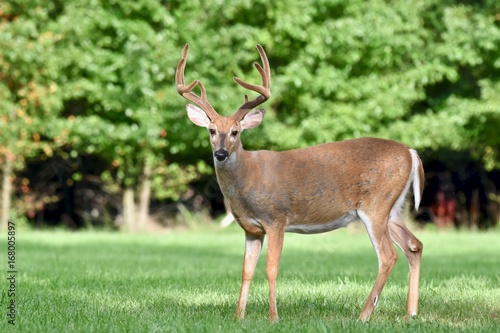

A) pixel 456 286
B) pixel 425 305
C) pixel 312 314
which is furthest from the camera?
pixel 456 286

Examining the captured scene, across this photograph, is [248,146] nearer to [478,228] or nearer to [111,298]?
[478,228]

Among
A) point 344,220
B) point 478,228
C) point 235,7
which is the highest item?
point 235,7

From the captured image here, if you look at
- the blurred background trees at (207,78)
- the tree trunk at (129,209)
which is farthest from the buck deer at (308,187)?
the tree trunk at (129,209)

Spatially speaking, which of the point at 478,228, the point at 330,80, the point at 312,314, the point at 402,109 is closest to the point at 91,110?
the point at 330,80

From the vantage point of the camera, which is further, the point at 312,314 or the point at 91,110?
the point at 91,110

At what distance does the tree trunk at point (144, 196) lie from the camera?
2177 cm

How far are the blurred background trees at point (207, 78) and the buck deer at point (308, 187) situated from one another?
12114mm

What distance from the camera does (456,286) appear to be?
901 centimetres

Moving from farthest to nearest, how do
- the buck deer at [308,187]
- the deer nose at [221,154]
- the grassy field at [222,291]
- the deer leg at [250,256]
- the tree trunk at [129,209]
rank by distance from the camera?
the tree trunk at [129,209] → the deer leg at [250,256] → the buck deer at [308,187] → the deer nose at [221,154] → the grassy field at [222,291]

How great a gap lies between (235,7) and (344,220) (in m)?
13.8

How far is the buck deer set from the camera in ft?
23.7

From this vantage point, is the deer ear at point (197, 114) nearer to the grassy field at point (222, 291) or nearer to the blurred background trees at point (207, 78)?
the grassy field at point (222, 291)

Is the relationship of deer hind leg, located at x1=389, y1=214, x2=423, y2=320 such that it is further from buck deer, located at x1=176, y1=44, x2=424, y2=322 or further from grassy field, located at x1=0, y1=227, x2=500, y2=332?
grassy field, located at x1=0, y1=227, x2=500, y2=332

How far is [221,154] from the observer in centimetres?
700
